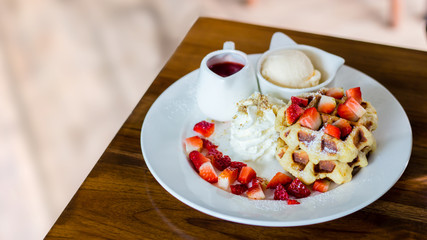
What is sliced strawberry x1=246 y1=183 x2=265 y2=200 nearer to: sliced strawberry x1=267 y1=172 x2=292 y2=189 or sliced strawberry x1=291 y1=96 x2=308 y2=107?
sliced strawberry x1=267 y1=172 x2=292 y2=189

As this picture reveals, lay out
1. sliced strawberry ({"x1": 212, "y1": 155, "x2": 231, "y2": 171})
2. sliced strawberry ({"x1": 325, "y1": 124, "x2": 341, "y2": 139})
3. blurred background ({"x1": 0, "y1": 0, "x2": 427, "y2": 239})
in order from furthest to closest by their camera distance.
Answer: blurred background ({"x1": 0, "y1": 0, "x2": 427, "y2": 239}) < sliced strawberry ({"x1": 212, "y1": 155, "x2": 231, "y2": 171}) < sliced strawberry ({"x1": 325, "y1": 124, "x2": 341, "y2": 139})

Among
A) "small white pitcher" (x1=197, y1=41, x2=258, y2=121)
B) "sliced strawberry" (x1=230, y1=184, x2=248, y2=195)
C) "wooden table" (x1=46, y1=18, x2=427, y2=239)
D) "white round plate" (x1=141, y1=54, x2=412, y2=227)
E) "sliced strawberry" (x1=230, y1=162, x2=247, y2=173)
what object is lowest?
"wooden table" (x1=46, y1=18, x2=427, y2=239)

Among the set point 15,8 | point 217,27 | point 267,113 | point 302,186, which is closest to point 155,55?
point 15,8

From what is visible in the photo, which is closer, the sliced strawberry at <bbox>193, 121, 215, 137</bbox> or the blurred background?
the sliced strawberry at <bbox>193, 121, 215, 137</bbox>

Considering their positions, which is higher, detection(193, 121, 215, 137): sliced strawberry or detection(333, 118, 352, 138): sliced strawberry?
detection(333, 118, 352, 138): sliced strawberry

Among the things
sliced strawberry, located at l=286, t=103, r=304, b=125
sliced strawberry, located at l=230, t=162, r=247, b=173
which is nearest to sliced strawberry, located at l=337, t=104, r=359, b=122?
sliced strawberry, located at l=286, t=103, r=304, b=125

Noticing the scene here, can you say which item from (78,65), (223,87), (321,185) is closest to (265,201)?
(321,185)

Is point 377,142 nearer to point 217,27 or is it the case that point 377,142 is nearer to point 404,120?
point 404,120
